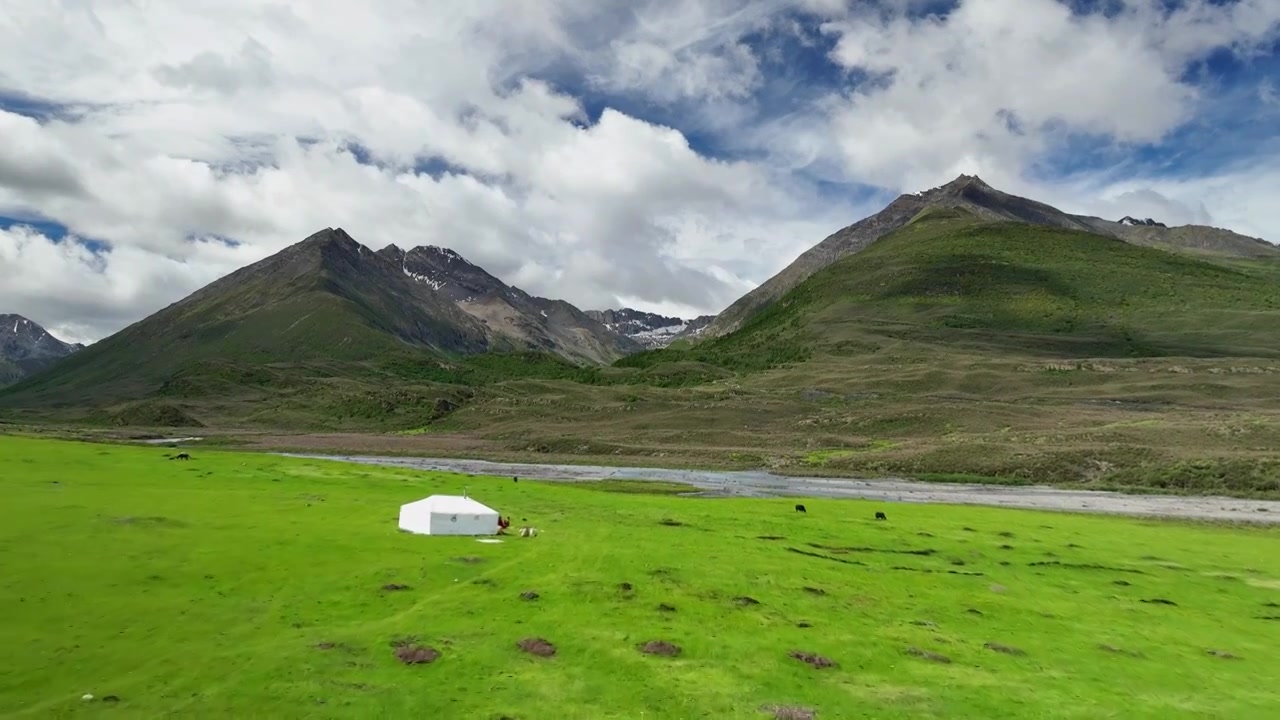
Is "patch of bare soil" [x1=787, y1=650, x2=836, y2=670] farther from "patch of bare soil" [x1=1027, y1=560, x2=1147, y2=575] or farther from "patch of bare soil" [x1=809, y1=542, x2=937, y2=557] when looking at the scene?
"patch of bare soil" [x1=1027, y1=560, x2=1147, y2=575]

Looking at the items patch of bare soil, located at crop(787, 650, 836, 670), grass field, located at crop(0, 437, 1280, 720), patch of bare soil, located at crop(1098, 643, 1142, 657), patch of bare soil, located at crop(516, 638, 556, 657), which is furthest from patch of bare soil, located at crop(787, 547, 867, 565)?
patch of bare soil, located at crop(516, 638, 556, 657)

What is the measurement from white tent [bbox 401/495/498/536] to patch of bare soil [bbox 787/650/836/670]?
→ 2107 centimetres

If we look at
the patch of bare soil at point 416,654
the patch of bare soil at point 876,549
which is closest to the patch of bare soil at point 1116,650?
the patch of bare soil at point 876,549

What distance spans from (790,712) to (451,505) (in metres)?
25.0

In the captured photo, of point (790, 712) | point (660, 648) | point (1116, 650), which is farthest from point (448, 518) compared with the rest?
point (1116, 650)

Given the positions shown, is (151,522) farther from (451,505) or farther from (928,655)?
(928,655)

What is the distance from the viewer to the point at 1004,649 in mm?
26641

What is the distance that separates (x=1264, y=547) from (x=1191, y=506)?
24580 mm

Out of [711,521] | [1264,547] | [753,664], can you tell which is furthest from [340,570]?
[1264,547]

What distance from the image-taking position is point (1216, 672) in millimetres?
25109

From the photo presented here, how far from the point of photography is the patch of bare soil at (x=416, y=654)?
2195 centimetres

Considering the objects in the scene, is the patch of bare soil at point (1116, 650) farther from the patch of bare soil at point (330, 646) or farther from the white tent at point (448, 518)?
the white tent at point (448, 518)

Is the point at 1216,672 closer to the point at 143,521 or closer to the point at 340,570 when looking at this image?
the point at 340,570

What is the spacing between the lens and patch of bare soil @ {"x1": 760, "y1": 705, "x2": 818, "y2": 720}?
19969mm
